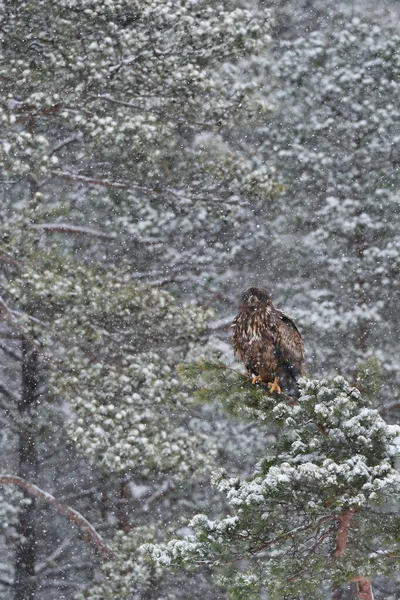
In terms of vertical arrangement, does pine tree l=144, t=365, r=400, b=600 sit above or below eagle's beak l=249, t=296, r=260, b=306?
below

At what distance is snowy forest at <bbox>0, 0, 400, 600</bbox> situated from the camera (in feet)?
15.5

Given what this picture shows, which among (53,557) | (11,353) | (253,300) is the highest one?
(11,353)

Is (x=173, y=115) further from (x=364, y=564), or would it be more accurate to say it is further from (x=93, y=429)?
(x=364, y=564)

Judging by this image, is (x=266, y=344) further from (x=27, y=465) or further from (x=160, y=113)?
(x=27, y=465)

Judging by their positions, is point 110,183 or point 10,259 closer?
point 10,259

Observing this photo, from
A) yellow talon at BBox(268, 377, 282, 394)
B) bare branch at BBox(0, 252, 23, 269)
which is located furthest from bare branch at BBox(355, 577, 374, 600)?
bare branch at BBox(0, 252, 23, 269)

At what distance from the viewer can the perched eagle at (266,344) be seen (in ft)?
20.0

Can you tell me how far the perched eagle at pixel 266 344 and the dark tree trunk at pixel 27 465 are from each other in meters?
6.97

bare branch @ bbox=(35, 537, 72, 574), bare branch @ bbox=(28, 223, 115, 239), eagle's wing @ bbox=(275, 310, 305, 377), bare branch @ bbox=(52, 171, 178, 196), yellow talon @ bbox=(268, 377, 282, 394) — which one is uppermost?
bare branch @ bbox=(28, 223, 115, 239)

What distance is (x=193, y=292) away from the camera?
1467cm

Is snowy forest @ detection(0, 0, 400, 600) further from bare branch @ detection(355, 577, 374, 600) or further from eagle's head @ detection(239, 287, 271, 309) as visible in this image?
eagle's head @ detection(239, 287, 271, 309)

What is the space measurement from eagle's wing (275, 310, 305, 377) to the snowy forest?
1.55 ft

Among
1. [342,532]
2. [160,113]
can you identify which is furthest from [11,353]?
[342,532]

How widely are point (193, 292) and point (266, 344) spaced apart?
336 inches
